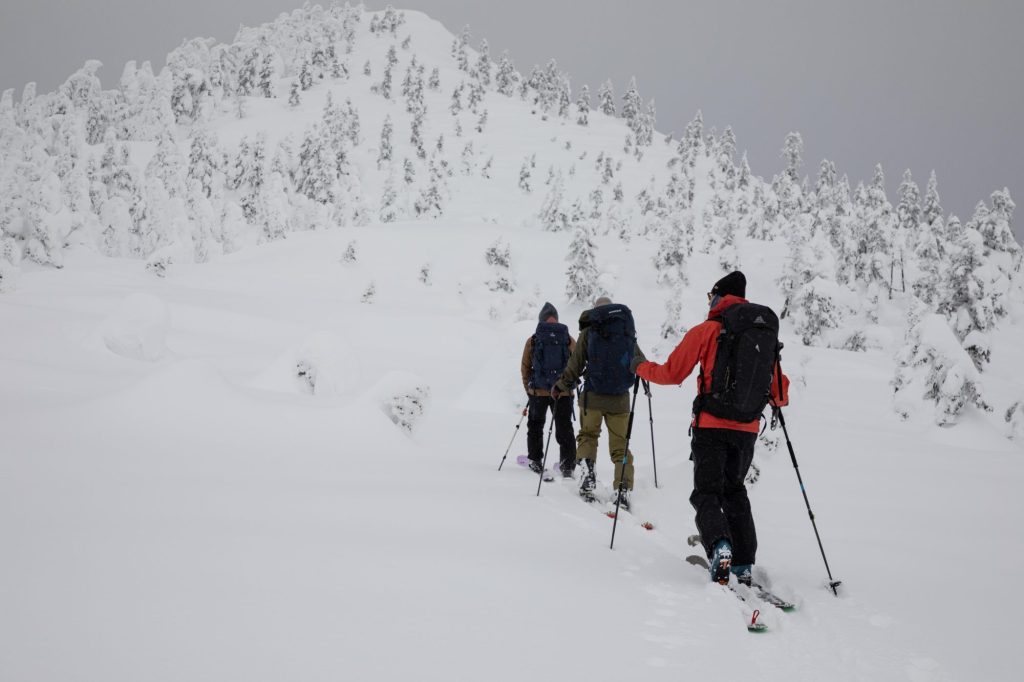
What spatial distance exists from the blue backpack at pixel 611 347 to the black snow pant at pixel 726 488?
2.15 meters

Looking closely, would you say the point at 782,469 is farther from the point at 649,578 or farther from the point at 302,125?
the point at 302,125

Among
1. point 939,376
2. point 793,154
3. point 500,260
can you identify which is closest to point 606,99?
point 793,154

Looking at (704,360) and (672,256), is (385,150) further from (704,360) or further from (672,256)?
(704,360)

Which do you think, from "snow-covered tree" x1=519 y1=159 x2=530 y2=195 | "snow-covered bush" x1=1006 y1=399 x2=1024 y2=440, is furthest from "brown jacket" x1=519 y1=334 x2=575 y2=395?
"snow-covered tree" x1=519 y1=159 x2=530 y2=195

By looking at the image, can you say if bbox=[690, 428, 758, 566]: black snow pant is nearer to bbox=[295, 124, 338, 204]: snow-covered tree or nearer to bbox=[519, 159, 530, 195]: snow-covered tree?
bbox=[295, 124, 338, 204]: snow-covered tree

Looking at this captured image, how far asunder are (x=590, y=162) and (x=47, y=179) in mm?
70091

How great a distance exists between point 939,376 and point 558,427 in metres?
16.0

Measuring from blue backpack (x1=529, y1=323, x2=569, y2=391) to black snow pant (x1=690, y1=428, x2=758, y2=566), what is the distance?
342 cm

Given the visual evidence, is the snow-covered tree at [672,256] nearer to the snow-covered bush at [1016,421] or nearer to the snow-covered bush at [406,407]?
the snow-covered bush at [1016,421]

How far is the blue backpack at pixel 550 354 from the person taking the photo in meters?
7.50

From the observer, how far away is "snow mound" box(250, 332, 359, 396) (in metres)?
10.5

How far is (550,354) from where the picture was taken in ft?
24.6

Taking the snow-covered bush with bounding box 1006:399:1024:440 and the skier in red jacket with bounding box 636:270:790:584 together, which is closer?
the skier in red jacket with bounding box 636:270:790:584

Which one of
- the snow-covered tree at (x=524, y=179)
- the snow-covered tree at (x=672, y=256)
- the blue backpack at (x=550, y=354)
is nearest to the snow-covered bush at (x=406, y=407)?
the blue backpack at (x=550, y=354)
